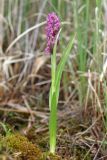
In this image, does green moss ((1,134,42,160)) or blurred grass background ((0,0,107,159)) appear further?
blurred grass background ((0,0,107,159))

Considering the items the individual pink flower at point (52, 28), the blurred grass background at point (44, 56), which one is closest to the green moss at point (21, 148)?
the individual pink flower at point (52, 28)

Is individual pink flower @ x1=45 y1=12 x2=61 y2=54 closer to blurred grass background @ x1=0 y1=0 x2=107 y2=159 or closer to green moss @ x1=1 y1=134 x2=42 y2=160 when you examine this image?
green moss @ x1=1 y1=134 x2=42 y2=160

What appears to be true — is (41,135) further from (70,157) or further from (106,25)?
(106,25)

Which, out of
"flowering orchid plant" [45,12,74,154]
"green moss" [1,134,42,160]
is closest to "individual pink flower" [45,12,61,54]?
"flowering orchid plant" [45,12,74,154]

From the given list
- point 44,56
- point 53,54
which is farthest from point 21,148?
point 44,56

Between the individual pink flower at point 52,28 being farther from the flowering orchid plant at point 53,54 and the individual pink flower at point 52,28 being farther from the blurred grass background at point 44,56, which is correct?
the blurred grass background at point 44,56

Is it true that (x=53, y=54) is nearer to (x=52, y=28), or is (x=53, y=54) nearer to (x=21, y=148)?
(x=52, y=28)
